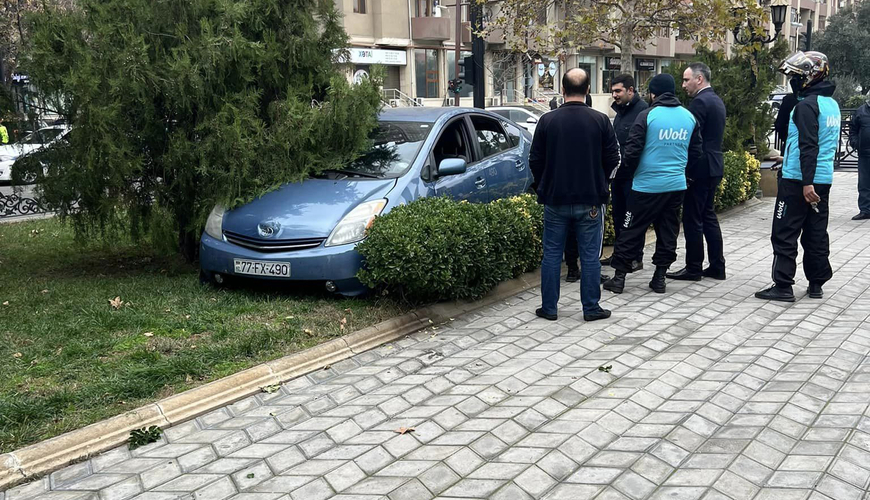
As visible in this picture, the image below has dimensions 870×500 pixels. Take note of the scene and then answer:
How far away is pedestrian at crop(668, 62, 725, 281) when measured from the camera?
7004 mm

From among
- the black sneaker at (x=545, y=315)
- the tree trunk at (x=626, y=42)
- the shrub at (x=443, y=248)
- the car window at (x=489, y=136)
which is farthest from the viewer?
the tree trunk at (x=626, y=42)

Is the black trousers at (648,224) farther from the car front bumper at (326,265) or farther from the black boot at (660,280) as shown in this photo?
the car front bumper at (326,265)

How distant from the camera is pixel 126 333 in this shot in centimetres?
534

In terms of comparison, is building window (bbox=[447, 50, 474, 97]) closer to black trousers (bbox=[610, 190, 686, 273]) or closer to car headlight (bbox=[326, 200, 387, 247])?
black trousers (bbox=[610, 190, 686, 273])

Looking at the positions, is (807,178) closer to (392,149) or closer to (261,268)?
(392,149)

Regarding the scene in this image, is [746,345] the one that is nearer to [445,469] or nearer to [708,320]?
[708,320]

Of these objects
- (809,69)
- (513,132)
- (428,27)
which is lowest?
(513,132)

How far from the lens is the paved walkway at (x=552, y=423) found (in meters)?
3.38

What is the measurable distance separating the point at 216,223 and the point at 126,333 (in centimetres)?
139

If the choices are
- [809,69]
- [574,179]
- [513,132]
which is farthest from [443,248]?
[809,69]

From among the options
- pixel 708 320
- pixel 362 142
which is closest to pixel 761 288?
pixel 708 320

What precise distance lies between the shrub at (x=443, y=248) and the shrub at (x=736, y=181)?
16.9ft

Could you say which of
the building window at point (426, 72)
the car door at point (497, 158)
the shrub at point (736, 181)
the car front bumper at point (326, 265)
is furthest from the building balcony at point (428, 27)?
the car front bumper at point (326, 265)

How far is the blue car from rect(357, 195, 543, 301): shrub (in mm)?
242
